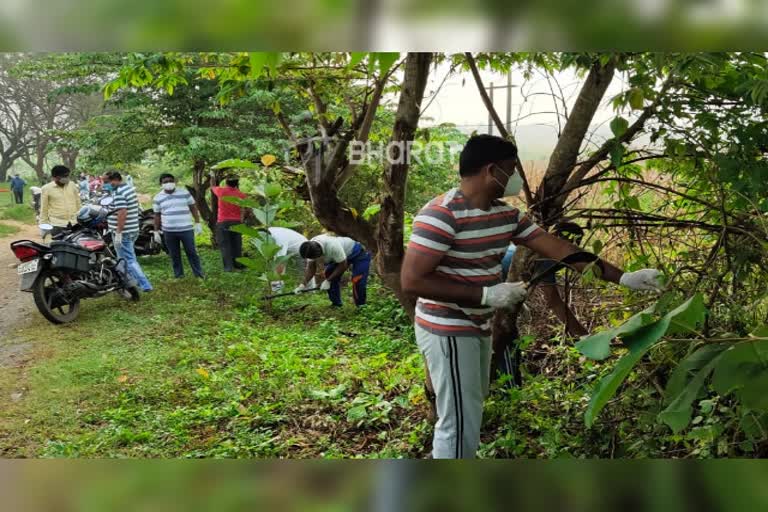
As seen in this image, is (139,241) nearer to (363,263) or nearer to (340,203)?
(363,263)

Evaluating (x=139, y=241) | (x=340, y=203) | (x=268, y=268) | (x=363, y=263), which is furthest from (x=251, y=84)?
(x=139, y=241)

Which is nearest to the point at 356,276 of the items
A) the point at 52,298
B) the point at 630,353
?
the point at 52,298

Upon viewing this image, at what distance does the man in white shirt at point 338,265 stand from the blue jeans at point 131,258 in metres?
1.31

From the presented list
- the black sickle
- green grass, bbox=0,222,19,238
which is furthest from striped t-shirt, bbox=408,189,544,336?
green grass, bbox=0,222,19,238

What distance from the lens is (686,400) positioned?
0.89m

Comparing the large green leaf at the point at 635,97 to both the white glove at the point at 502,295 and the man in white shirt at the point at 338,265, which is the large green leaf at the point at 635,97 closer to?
the white glove at the point at 502,295

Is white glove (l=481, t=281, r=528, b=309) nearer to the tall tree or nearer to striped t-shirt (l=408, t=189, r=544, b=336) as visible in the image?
striped t-shirt (l=408, t=189, r=544, b=336)

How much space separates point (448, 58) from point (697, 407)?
2.06 metres

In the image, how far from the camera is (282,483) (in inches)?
34.1

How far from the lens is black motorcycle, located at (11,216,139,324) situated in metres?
4.73

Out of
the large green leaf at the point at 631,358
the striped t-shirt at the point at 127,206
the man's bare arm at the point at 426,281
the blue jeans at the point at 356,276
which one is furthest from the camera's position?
the blue jeans at the point at 356,276

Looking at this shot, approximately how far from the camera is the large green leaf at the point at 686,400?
34.6 inches

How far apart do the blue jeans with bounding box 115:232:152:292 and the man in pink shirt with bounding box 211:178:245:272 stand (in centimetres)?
69

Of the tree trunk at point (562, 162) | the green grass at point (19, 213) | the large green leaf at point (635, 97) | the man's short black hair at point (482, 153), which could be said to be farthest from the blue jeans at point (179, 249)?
the large green leaf at point (635, 97)
